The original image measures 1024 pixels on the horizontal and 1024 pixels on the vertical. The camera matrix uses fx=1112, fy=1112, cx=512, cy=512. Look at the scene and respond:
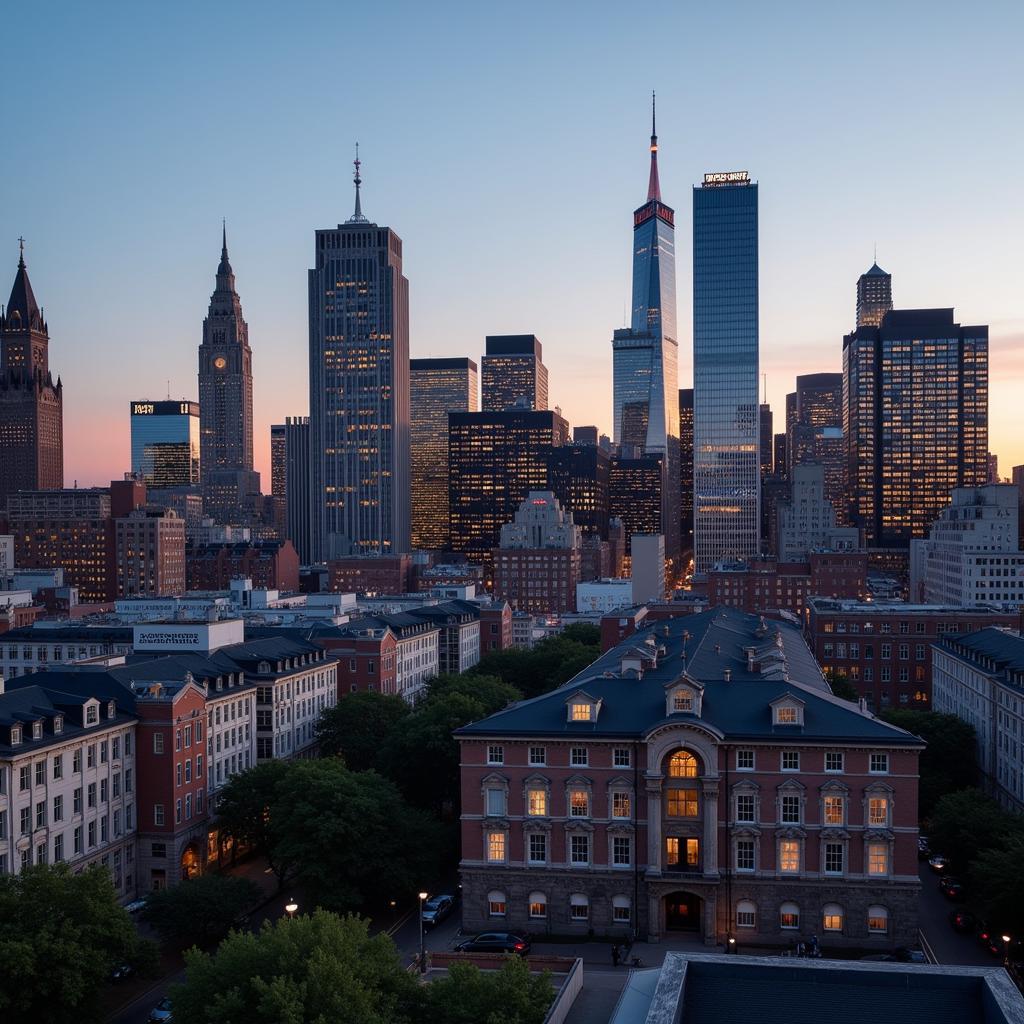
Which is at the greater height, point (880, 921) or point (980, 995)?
point (980, 995)

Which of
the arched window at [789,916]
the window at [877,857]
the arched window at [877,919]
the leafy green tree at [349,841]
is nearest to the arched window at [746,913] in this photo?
the arched window at [789,916]

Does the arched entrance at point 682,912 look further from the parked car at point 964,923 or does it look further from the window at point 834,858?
the parked car at point 964,923

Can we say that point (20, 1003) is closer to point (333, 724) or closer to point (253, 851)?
point (253, 851)

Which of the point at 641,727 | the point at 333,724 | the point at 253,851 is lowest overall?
the point at 253,851

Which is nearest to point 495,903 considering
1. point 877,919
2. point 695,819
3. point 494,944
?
point 494,944

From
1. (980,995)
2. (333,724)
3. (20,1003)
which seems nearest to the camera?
(980,995)

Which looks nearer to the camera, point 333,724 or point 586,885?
point 586,885

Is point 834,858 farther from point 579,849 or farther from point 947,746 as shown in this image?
point 947,746

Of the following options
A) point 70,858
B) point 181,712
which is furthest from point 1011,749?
point 70,858

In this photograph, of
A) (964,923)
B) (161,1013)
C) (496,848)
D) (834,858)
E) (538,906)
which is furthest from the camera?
(496,848)
